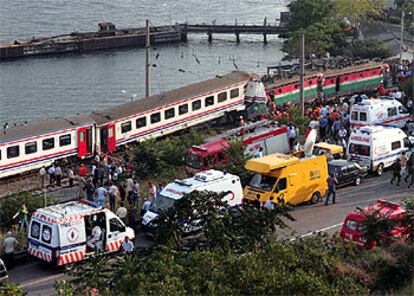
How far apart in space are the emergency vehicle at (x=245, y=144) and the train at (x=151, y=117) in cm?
563

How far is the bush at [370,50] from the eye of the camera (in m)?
61.3

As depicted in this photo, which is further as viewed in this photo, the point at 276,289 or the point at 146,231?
the point at 146,231

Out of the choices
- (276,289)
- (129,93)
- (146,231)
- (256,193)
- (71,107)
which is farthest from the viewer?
(129,93)

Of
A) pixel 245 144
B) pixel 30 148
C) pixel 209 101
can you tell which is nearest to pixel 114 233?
pixel 245 144

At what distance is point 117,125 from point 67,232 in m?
14.8

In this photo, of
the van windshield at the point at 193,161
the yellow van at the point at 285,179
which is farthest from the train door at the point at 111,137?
the yellow van at the point at 285,179

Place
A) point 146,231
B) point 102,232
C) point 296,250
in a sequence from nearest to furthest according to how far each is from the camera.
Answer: point 296,250 < point 102,232 < point 146,231

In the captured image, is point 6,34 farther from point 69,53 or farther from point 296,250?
point 296,250

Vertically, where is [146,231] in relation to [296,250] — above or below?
below

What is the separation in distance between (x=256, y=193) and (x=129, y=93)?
36394mm

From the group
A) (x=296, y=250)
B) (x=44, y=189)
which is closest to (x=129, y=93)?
(x=44, y=189)

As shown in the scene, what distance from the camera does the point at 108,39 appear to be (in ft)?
254

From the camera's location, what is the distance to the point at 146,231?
23641mm

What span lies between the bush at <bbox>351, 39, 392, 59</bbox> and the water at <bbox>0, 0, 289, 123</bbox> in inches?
361
